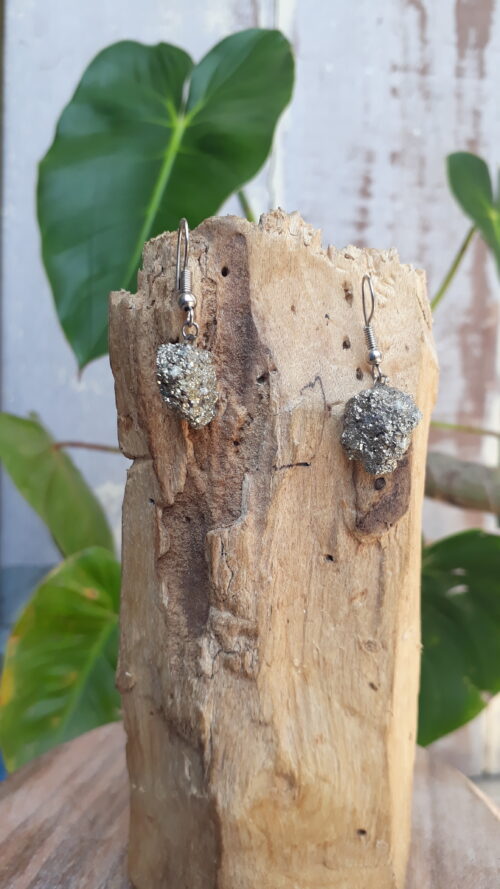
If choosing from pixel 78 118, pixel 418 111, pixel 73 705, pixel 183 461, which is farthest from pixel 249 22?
pixel 73 705

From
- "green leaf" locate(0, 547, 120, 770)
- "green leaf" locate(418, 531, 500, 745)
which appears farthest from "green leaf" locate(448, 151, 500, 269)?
"green leaf" locate(0, 547, 120, 770)

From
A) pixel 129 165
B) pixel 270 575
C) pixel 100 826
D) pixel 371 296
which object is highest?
pixel 129 165

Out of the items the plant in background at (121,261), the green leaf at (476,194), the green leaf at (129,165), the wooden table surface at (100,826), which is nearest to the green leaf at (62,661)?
the plant in background at (121,261)

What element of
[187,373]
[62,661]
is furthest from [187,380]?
[62,661]

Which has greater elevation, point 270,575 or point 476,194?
point 476,194

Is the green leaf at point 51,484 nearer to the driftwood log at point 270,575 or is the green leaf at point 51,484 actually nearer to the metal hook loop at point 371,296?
the driftwood log at point 270,575

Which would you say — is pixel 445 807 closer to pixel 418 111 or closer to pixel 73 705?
pixel 73 705

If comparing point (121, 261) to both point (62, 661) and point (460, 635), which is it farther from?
point (460, 635)
